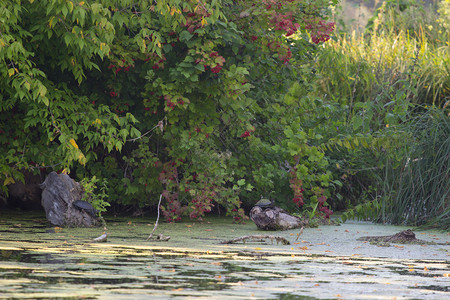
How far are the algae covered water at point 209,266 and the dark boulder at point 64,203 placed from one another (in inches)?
14.7

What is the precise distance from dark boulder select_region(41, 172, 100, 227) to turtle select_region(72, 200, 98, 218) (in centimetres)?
1

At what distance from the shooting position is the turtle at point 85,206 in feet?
22.7

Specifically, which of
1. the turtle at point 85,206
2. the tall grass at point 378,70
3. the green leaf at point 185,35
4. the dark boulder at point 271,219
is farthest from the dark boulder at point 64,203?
the tall grass at point 378,70

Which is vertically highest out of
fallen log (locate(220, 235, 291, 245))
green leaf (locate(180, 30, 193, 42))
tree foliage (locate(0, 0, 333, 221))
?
green leaf (locate(180, 30, 193, 42))

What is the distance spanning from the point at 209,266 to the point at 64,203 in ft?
10.9

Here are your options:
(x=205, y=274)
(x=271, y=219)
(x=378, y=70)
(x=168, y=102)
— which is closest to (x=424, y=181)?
(x=271, y=219)

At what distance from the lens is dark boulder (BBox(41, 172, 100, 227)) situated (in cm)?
701

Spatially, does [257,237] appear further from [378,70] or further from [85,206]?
[378,70]

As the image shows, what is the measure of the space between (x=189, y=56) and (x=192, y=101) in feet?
2.14

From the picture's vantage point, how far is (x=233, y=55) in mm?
8500

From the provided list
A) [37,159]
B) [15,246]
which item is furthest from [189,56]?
[15,246]

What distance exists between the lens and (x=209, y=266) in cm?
418

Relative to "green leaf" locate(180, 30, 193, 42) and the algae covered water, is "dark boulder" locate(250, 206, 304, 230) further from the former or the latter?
"green leaf" locate(180, 30, 193, 42)

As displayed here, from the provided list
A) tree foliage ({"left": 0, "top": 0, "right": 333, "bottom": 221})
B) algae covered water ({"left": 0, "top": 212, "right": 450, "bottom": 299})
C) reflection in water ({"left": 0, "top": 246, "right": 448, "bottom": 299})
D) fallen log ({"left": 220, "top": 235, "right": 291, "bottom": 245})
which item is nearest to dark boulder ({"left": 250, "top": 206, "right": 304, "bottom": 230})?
algae covered water ({"left": 0, "top": 212, "right": 450, "bottom": 299})
